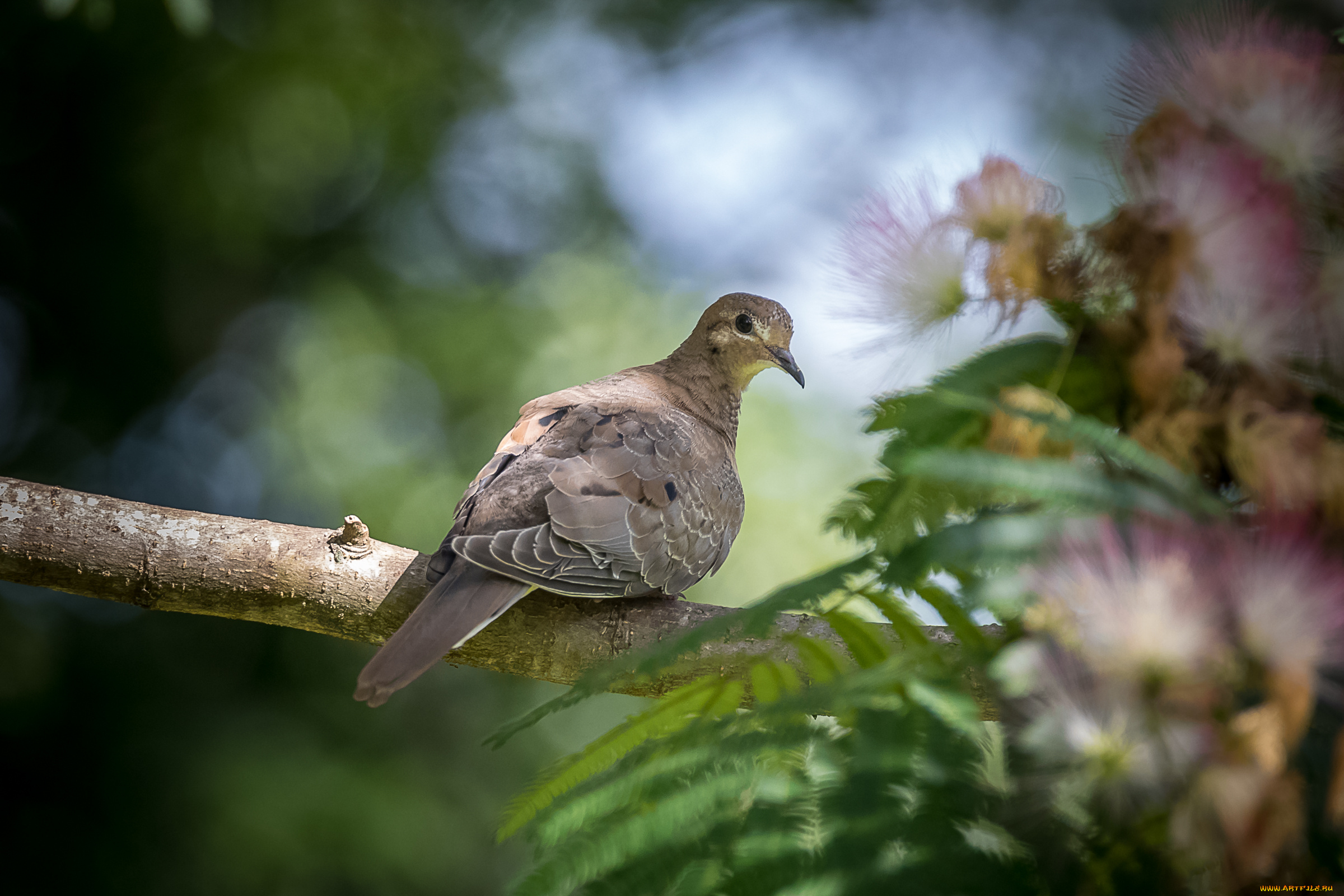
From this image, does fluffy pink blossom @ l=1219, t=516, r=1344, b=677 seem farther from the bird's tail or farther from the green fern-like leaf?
the bird's tail

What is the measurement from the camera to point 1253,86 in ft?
2.75

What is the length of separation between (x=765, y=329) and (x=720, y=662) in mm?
1788

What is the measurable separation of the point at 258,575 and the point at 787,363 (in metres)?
1.91

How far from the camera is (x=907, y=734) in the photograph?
2.61ft

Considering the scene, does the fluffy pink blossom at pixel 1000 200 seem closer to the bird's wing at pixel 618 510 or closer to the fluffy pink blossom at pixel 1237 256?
the fluffy pink blossom at pixel 1237 256

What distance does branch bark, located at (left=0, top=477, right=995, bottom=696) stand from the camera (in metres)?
2.34

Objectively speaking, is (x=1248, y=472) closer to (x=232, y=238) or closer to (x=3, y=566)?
(x=3, y=566)

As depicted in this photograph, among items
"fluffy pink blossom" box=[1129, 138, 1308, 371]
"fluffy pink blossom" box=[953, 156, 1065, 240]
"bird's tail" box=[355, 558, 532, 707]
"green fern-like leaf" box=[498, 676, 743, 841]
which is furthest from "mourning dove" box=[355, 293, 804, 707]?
"fluffy pink blossom" box=[1129, 138, 1308, 371]

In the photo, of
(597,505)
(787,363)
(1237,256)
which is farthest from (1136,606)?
(787,363)

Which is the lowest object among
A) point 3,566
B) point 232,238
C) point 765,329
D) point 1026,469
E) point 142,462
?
point 1026,469

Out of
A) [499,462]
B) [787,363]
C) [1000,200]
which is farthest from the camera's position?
[787,363]

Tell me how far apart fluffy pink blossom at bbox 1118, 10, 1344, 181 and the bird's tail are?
5.44 ft

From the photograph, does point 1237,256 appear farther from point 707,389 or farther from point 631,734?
point 707,389

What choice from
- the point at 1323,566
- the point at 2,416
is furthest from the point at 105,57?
the point at 1323,566
